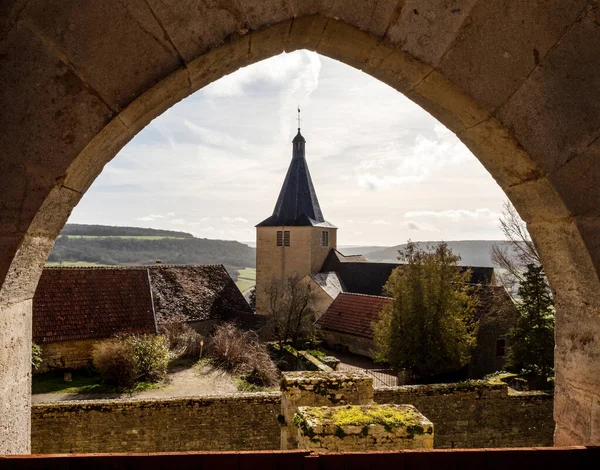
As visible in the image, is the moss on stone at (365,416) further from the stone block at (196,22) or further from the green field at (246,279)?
the green field at (246,279)

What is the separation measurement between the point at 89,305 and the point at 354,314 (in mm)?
13946

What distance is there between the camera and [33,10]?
1.51 metres

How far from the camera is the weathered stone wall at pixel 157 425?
31.3ft

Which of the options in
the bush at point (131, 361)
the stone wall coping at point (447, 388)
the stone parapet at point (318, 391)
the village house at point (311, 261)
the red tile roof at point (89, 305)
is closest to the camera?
the stone parapet at point (318, 391)

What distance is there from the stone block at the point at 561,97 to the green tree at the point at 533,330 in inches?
635

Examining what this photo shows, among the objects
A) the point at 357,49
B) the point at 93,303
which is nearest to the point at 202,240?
the point at 93,303

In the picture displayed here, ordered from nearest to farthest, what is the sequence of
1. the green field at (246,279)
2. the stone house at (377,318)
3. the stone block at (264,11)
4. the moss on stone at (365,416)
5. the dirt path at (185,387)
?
the stone block at (264,11) < the moss on stone at (365,416) < the dirt path at (185,387) < the stone house at (377,318) < the green field at (246,279)

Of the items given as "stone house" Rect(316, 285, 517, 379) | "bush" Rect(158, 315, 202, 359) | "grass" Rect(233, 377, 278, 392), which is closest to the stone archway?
"grass" Rect(233, 377, 278, 392)

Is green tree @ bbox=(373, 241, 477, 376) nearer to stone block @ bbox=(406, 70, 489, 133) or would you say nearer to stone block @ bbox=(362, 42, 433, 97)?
stone block @ bbox=(406, 70, 489, 133)

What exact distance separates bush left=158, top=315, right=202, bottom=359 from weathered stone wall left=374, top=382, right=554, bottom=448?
11340mm

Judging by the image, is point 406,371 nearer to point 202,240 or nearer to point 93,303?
point 93,303

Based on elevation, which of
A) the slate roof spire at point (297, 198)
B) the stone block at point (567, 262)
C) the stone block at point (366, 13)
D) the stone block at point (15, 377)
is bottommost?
the stone block at point (15, 377)

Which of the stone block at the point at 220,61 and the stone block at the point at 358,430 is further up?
the stone block at the point at 220,61

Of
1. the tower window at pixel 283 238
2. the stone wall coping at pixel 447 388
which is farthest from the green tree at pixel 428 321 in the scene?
the tower window at pixel 283 238
